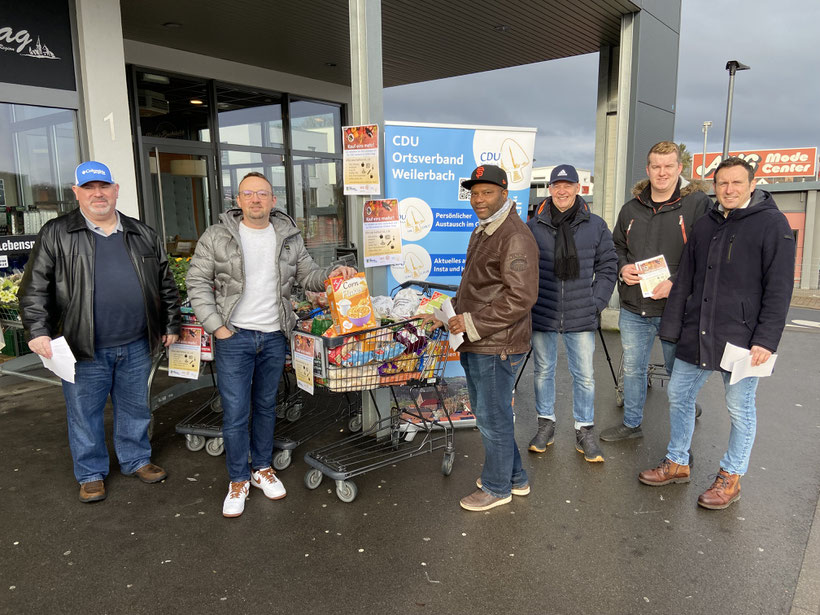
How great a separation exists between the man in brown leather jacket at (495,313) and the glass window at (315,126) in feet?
29.4

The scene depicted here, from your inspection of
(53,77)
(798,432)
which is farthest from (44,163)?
(798,432)

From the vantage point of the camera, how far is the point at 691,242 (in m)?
3.62

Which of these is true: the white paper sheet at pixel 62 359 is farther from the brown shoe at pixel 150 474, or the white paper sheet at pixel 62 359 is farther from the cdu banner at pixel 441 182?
the cdu banner at pixel 441 182

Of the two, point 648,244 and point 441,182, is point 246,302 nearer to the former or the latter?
point 441,182

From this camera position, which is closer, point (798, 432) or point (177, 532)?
point (177, 532)

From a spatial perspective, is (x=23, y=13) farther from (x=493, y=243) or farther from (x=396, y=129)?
(x=493, y=243)

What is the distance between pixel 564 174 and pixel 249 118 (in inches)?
320

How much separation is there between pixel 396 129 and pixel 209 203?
6424 millimetres

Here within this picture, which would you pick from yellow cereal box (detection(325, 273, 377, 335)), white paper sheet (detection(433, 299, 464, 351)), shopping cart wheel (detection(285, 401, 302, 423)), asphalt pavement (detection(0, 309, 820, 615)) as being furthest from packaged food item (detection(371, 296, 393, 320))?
shopping cart wheel (detection(285, 401, 302, 423))

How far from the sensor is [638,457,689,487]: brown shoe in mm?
3727

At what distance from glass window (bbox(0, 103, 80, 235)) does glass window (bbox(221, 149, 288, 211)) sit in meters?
3.57

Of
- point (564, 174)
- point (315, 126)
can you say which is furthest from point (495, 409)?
point (315, 126)

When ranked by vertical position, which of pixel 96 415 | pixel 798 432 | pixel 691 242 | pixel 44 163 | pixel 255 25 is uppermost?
pixel 255 25

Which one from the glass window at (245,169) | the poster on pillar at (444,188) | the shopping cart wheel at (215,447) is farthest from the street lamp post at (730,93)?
the shopping cart wheel at (215,447)
